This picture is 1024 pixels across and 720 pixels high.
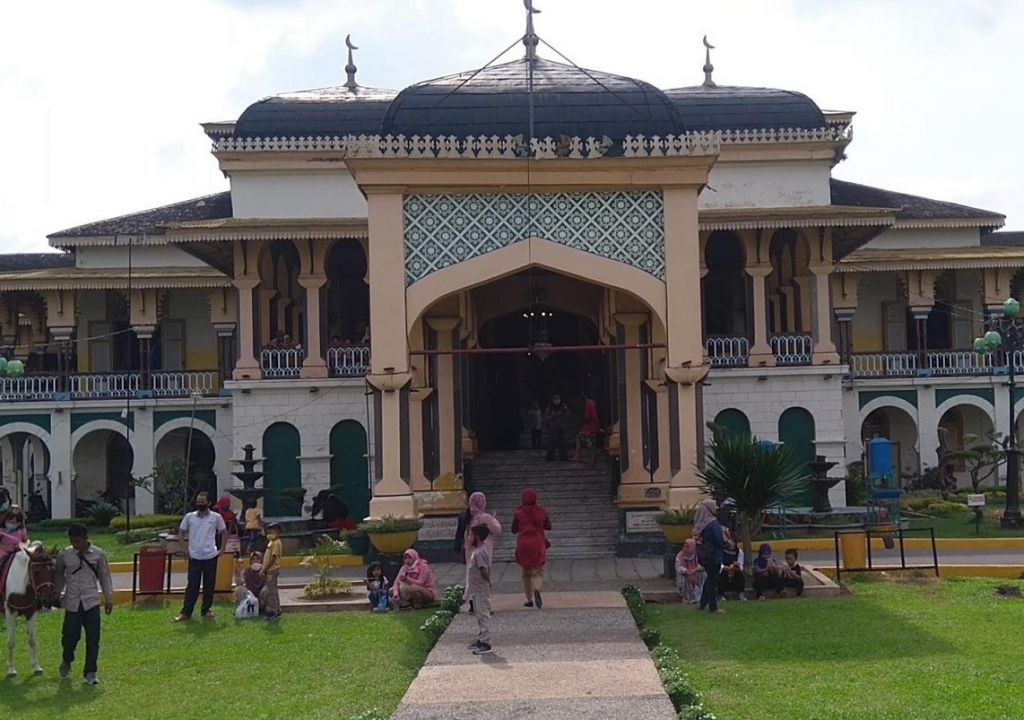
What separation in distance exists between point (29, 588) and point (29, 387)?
850 inches

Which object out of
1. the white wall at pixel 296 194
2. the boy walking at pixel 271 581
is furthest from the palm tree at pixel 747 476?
the white wall at pixel 296 194

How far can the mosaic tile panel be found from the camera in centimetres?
1727

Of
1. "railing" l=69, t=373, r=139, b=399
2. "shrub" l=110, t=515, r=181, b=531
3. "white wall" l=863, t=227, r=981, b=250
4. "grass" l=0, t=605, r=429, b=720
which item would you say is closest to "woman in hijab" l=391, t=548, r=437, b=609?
"grass" l=0, t=605, r=429, b=720

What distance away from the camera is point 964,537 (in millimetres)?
21562

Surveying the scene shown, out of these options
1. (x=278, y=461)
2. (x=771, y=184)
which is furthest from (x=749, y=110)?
(x=278, y=461)

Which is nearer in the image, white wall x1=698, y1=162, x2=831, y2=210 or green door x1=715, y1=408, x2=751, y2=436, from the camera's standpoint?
green door x1=715, y1=408, x2=751, y2=436

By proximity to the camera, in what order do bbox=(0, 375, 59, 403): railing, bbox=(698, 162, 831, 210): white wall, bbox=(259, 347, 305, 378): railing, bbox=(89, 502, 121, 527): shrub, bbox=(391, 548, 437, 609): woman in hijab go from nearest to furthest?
1. bbox=(391, 548, 437, 609): woman in hijab
2. bbox=(259, 347, 305, 378): railing
3. bbox=(698, 162, 831, 210): white wall
4. bbox=(89, 502, 121, 527): shrub
5. bbox=(0, 375, 59, 403): railing

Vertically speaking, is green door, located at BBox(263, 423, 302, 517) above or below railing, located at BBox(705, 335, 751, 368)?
below

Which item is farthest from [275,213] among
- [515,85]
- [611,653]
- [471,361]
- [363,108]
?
[611,653]

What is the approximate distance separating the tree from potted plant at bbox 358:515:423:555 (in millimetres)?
16359

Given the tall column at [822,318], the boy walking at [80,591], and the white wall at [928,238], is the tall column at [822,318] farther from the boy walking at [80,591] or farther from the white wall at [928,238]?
the boy walking at [80,591]

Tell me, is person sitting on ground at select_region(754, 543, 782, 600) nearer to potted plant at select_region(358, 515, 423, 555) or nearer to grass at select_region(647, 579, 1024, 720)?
grass at select_region(647, 579, 1024, 720)

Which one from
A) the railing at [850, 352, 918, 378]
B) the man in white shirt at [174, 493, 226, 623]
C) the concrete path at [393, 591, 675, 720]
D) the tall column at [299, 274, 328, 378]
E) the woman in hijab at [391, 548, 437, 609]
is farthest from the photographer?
the railing at [850, 352, 918, 378]

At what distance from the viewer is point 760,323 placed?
27609mm
